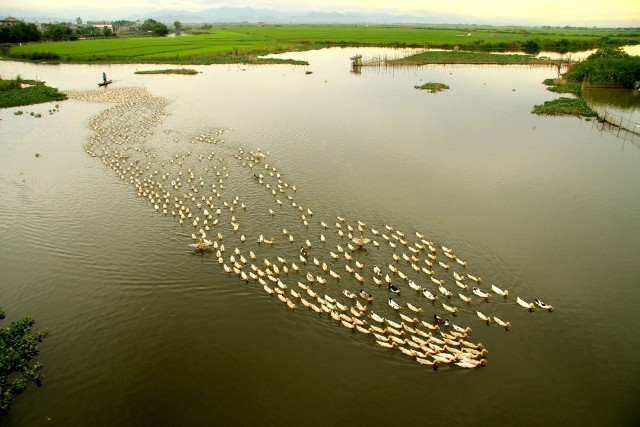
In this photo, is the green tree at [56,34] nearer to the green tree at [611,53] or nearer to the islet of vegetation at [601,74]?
the islet of vegetation at [601,74]

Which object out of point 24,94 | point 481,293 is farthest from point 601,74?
point 24,94

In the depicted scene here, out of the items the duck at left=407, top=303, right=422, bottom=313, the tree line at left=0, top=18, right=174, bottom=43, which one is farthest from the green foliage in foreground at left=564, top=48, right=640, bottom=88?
the tree line at left=0, top=18, right=174, bottom=43

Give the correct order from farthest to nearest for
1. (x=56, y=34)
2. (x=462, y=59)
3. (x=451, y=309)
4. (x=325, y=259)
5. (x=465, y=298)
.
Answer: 1. (x=56, y=34)
2. (x=462, y=59)
3. (x=325, y=259)
4. (x=465, y=298)
5. (x=451, y=309)

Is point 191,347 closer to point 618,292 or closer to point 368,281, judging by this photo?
point 368,281

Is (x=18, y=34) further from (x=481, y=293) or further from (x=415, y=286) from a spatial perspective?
(x=481, y=293)

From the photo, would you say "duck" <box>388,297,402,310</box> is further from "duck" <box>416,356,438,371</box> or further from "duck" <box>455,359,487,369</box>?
"duck" <box>455,359,487,369</box>

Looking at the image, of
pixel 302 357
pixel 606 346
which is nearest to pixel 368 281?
pixel 302 357

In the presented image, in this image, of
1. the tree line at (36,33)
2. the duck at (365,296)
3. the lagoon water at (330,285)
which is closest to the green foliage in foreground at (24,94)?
the lagoon water at (330,285)
